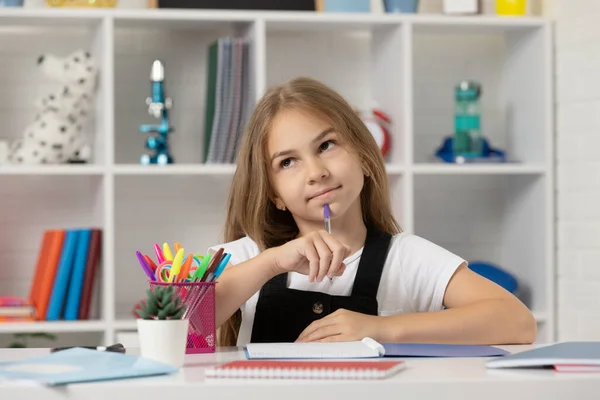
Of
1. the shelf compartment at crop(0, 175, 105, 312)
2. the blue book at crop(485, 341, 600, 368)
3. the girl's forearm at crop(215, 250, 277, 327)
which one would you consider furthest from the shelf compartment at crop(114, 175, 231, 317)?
the blue book at crop(485, 341, 600, 368)

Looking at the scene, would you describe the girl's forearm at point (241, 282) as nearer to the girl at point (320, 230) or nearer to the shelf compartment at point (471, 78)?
the girl at point (320, 230)

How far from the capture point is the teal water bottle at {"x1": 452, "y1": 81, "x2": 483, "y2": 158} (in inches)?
129

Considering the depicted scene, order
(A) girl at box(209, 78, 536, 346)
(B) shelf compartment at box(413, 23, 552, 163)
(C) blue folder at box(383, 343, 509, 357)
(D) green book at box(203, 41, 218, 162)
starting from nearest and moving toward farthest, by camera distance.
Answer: (C) blue folder at box(383, 343, 509, 357), (A) girl at box(209, 78, 536, 346), (D) green book at box(203, 41, 218, 162), (B) shelf compartment at box(413, 23, 552, 163)

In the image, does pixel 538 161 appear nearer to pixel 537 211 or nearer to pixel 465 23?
pixel 537 211

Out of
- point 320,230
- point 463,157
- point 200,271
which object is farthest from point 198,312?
point 463,157

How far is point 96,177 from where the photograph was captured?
10.5 feet

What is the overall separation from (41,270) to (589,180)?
69.4 inches

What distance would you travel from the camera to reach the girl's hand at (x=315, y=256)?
149 centimetres

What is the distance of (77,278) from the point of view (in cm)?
303

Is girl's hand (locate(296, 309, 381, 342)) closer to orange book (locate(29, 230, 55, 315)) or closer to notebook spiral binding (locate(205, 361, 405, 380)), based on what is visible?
notebook spiral binding (locate(205, 361, 405, 380))

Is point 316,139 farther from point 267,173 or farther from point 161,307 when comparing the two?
point 161,307

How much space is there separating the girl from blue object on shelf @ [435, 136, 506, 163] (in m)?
1.33

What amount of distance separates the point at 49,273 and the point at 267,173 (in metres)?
1.36

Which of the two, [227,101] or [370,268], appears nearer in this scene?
[370,268]
